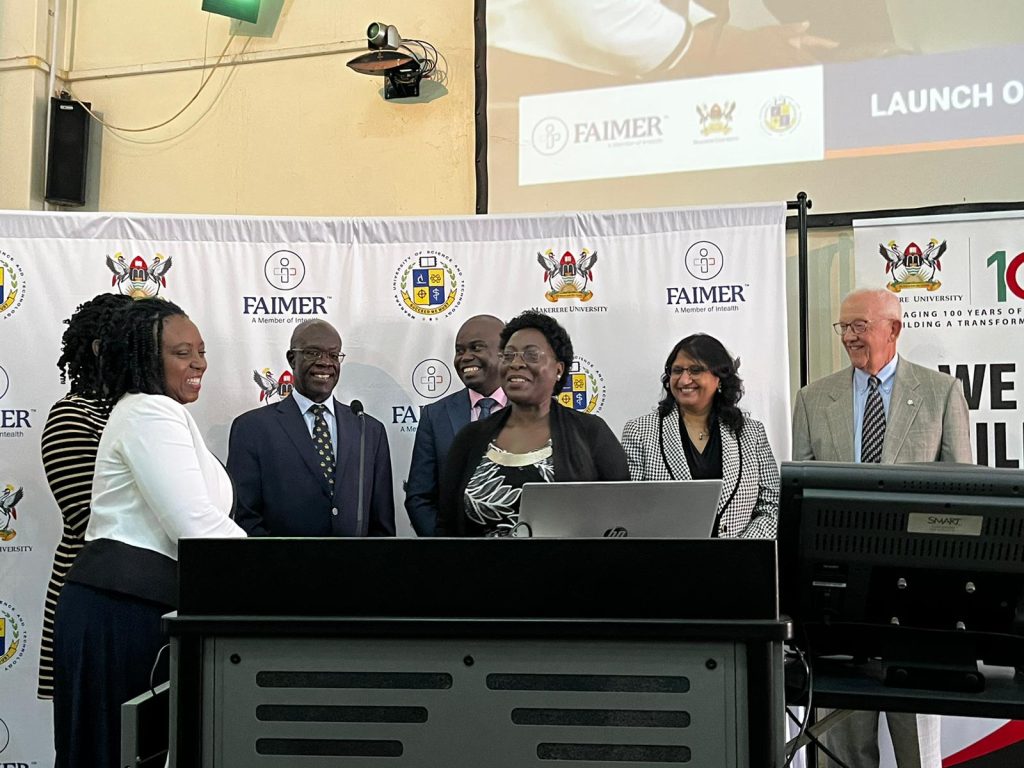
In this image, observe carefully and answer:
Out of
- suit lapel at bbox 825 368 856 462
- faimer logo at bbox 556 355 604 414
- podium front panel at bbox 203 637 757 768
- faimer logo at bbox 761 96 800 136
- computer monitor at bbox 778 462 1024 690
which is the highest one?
faimer logo at bbox 761 96 800 136

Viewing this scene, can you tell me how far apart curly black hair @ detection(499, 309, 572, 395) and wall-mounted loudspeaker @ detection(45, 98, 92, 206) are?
2.40m

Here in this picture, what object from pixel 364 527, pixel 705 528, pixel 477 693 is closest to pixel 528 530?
pixel 705 528

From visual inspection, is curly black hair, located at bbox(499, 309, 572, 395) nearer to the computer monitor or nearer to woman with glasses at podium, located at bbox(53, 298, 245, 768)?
woman with glasses at podium, located at bbox(53, 298, 245, 768)

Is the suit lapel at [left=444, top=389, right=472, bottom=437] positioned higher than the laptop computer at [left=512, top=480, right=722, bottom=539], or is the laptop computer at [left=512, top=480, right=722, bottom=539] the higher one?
the suit lapel at [left=444, top=389, right=472, bottom=437]

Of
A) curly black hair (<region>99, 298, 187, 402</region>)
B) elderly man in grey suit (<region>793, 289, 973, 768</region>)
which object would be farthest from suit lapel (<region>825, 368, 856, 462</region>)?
curly black hair (<region>99, 298, 187, 402</region>)

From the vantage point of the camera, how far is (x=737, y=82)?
4.60 meters

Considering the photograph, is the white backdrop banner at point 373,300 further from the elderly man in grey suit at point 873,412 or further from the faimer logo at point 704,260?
the elderly man in grey suit at point 873,412

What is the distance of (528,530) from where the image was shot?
210 cm

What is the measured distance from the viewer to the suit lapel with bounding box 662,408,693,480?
12.8 ft

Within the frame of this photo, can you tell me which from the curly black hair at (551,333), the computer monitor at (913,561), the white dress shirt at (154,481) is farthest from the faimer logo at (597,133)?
the computer monitor at (913,561)

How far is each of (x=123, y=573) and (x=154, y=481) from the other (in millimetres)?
258

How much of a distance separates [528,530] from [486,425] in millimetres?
1876

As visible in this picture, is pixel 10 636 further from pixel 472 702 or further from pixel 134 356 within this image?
pixel 472 702

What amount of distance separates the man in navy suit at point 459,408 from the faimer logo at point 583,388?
251 mm
